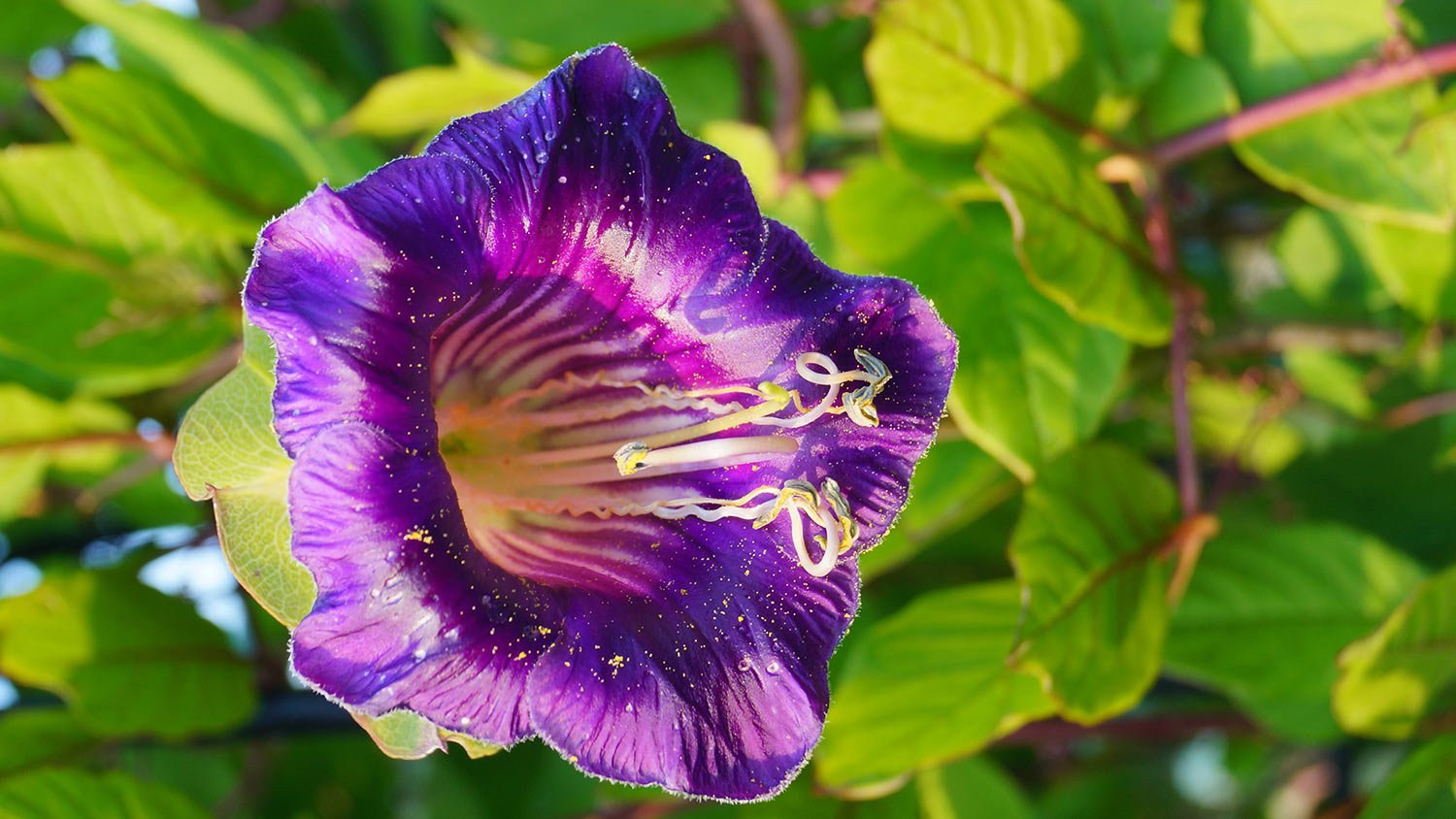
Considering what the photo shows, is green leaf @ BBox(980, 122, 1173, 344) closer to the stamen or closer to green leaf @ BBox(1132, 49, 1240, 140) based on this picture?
green leaf @ BBox(1132, 49, 1240, 140)

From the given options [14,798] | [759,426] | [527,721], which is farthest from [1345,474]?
[14,798]

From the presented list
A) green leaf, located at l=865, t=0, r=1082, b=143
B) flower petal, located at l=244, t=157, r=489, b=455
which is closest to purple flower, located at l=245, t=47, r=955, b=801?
flower petal, located at l=244, t=157, r=489, b=455

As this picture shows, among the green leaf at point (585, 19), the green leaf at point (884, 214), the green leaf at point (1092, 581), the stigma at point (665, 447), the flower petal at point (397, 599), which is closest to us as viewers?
the flower petal at point (397, 599)

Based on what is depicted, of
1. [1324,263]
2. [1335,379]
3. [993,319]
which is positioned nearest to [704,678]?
[993,319]

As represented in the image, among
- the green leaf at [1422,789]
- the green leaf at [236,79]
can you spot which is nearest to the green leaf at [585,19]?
the green leaf at [236,79]

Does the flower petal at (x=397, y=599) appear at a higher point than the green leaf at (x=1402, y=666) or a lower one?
higher

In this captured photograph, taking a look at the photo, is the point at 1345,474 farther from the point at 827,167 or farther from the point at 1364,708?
the point at 827,167

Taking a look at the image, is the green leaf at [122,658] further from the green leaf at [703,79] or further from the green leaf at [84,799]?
the green leaf at [703,79]
